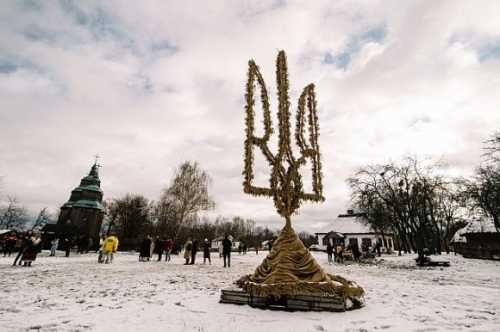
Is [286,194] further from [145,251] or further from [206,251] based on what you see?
[145,251]

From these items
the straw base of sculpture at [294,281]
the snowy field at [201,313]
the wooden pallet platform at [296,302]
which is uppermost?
the straw base of sculpture at [294,281]

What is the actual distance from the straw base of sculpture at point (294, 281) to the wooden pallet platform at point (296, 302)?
18mm


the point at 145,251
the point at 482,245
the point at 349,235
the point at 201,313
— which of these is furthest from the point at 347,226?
the point at 201,313

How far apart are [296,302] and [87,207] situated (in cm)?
4432

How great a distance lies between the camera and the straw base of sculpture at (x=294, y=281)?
5.19 meters

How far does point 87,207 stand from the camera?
40.8 meters

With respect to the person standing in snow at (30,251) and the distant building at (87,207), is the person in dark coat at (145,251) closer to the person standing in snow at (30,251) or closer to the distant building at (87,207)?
the person standing in snow at (30,251)

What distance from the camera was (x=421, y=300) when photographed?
6.18m

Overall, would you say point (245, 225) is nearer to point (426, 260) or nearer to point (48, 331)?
point (426, 260)

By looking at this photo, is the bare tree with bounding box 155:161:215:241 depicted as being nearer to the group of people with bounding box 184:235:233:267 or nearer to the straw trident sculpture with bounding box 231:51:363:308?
the group of people with bounding box 184:235:233:267

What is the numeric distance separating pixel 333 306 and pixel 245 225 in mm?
124846

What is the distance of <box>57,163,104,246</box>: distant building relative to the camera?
40812 mm

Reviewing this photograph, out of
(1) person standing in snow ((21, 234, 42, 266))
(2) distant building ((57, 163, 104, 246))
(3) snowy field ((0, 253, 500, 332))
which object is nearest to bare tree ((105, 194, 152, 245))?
(2) distant building ((57, 163, 104, 246))

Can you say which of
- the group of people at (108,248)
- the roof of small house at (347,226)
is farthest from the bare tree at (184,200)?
the roof of small house at (347,226)
